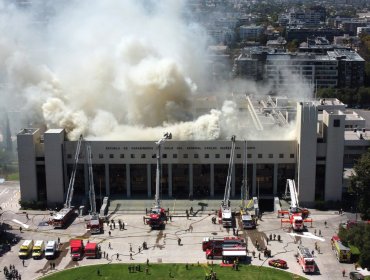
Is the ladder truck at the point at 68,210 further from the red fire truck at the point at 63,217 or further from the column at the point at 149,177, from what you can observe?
the column at the point at 149,177

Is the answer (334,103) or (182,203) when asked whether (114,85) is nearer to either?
(182,203)

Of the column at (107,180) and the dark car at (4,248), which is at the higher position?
the column at (107,180)

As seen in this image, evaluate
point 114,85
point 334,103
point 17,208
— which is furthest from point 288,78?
point 17,208

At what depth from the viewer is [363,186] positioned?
178ft

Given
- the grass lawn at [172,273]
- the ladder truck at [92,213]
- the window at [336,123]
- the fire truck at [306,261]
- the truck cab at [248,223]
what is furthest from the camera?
the window at [336,123]

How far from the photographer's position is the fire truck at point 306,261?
44.8 m

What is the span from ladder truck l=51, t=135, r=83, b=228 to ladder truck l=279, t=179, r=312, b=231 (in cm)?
1947

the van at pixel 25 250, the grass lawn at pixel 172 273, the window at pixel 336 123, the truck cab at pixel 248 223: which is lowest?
the grass lawn at pixel 172 273

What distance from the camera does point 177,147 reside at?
6097 cm

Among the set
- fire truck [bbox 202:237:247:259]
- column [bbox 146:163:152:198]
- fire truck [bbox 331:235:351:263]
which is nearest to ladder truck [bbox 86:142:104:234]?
column [bbox 146:163:152:198]

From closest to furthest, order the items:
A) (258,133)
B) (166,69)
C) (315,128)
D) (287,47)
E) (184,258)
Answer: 1. (184,258)
2. (315,128)
3. (258,133)
4. (166,69)
5. (287,47)

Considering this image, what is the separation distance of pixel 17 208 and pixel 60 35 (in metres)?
60.8

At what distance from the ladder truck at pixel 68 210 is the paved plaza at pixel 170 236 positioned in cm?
72

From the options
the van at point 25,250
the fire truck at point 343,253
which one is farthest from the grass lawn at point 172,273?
the fire truck at point 343,253
